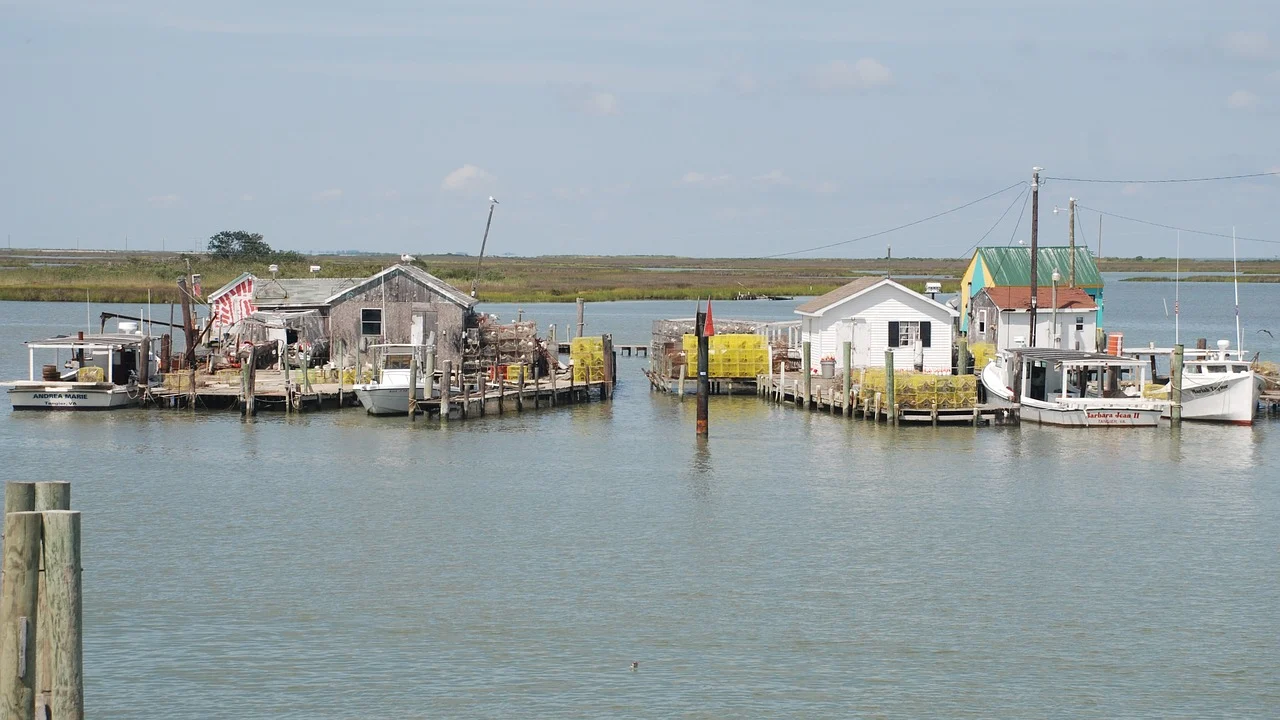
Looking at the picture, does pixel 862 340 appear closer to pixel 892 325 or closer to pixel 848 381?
pixel 892 325

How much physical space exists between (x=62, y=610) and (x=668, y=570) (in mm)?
14914

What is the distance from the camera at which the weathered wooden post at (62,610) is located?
11.8 m

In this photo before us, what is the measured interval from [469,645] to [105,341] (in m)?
33.0

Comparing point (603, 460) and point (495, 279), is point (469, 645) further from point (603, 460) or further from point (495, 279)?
point (495, 279)

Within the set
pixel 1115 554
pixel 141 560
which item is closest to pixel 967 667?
pixel 1115 554

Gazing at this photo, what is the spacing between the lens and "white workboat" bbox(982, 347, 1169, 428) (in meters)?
45.8

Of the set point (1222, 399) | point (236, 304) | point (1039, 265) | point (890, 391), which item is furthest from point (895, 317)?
point (236, 304)

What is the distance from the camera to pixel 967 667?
1995 cm

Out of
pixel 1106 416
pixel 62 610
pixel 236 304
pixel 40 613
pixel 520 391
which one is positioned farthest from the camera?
pixel 236 304

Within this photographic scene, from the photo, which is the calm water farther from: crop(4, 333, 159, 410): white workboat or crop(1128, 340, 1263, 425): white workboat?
crop(4, 333, 159, 410): white workboat

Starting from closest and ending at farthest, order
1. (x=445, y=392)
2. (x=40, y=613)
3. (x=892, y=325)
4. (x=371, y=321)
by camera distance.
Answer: (x=40, y=613), (x=445, y=392), (x=371, y=321), (x=892, y=325)

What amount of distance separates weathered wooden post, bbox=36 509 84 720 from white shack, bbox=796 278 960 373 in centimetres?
4349

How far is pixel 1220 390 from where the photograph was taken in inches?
1850

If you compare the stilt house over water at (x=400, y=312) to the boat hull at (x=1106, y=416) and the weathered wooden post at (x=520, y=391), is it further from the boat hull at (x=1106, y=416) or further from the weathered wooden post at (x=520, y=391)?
the boat hull at (x=1106, y=416)
